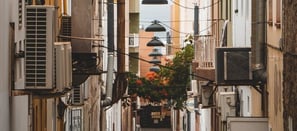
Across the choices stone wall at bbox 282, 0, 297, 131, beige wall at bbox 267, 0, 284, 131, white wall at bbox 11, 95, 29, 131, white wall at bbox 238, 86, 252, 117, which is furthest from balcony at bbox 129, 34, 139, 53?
stone wall at bbox 282, 0, 297, 131

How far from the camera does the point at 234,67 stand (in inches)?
518

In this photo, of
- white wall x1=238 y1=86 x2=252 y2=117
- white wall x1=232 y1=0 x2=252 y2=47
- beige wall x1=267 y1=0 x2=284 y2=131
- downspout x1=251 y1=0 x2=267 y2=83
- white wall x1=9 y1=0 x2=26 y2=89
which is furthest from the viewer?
white wall x1=232 y1=0 x2=252 y2=47

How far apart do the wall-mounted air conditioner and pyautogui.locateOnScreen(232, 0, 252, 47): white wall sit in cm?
161

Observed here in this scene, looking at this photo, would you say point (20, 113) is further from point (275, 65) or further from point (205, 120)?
point (205, 120)

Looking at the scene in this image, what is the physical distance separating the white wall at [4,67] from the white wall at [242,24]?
25.5 feet

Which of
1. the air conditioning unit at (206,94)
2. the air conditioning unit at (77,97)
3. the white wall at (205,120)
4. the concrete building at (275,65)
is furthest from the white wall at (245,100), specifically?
the white wall at (205,120)

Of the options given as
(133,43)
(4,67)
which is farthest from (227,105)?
(133,43)

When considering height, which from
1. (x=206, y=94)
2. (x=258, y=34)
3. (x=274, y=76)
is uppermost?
(x=258, y=34)

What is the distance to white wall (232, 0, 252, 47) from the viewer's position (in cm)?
1566

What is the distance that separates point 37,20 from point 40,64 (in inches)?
15.9

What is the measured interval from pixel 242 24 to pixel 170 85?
15.4 metres

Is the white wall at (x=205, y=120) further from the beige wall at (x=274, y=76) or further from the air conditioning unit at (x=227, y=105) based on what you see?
the beige wall at (x=274, y=76)

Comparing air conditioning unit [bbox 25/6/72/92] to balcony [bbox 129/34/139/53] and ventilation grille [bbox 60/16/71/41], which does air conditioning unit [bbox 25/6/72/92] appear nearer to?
ventilation grille [bbox 60/16/71/41]

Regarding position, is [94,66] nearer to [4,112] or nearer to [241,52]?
[241,52]
